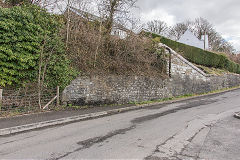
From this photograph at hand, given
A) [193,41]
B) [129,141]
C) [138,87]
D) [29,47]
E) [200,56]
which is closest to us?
[129,141]

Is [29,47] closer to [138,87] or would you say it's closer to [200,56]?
[138,87]

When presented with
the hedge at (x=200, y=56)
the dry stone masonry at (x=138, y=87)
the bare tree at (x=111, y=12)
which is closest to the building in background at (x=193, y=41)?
the hedge at (x=200, y=56)

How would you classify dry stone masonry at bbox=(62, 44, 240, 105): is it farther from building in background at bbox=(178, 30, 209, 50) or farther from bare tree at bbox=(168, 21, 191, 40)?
bare tree at bbox=(168, 21, 191, 40)

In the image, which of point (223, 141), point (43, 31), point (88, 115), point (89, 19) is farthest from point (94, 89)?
point (223, 141)

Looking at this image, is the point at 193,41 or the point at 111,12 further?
the point at 193,41

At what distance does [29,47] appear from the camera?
311 inches

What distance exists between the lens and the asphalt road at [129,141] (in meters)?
3.88

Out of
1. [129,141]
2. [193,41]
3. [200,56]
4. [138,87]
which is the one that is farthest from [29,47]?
[193,41]

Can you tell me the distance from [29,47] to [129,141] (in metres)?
6.79

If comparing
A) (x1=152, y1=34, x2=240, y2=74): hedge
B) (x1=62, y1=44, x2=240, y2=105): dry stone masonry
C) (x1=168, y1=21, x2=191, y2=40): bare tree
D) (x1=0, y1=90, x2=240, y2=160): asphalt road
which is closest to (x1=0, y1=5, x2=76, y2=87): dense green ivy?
(x1=62, y1=44, x2=240, y2=105): dry stone masonry

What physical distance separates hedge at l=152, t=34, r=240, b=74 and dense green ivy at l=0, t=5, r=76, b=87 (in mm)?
11279

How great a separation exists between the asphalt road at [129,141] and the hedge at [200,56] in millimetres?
12696

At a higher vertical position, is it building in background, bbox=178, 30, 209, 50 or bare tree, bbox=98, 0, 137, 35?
building in background, bbox=178, 30, 209, 50

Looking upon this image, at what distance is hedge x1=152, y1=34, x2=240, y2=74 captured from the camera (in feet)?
58.8
